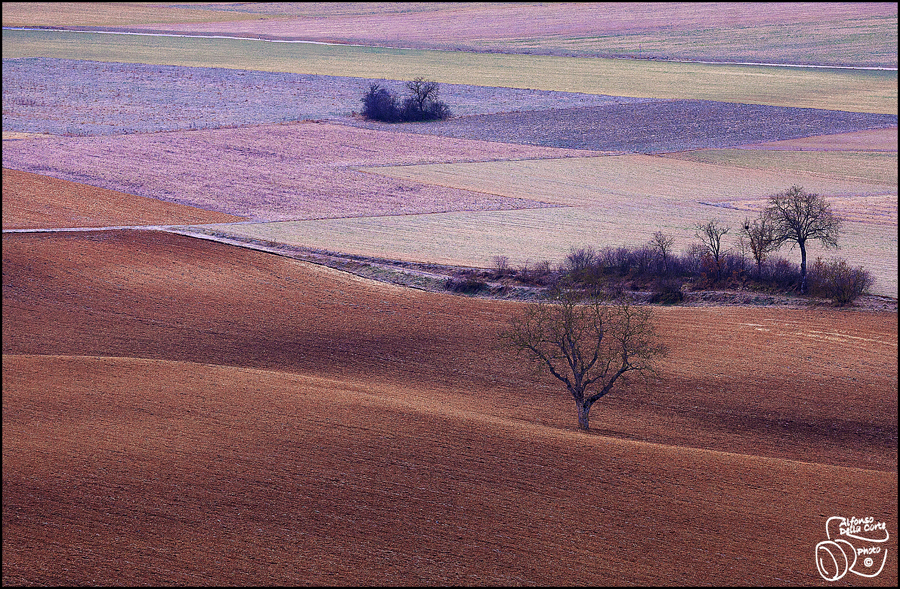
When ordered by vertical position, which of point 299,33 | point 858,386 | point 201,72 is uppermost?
→ point 299,33

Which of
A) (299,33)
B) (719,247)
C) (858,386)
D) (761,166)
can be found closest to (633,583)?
(858,386)

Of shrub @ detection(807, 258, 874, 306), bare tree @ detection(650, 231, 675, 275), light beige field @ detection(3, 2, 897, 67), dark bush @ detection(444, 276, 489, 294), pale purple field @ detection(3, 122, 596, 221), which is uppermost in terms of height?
light beige field @ detection(3, 2, 897, 67)

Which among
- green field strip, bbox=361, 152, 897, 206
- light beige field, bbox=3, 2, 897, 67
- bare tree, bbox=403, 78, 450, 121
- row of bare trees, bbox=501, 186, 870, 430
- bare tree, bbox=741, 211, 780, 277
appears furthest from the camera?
light beige field, bbox=3, 2, 897, 67

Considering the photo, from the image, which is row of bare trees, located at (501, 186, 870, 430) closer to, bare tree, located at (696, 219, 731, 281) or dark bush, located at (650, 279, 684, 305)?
bare tree, located at (696, 219, 731, 281)

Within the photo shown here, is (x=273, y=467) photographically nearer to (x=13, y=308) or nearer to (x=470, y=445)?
(x=470, y=445)

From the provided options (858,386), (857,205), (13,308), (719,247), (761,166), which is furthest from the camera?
(761,166)

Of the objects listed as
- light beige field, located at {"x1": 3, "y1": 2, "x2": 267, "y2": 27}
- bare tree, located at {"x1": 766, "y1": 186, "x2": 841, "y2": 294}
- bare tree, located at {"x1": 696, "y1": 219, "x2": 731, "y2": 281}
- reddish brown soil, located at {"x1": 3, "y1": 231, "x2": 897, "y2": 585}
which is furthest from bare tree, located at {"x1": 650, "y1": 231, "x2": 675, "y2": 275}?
light beige field, located at {"x1": 3, "y1": 2, "x2": 267, "y2": 27}

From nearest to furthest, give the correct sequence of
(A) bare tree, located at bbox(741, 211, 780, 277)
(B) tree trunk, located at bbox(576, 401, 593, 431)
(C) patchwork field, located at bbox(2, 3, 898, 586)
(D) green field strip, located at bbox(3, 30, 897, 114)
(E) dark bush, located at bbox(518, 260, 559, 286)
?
(C) patchwork field, located at bbox(2, 3, 898, 586)
(B) tree trunk, located at bbox(576, 401, 593, 431)
(A) bare tree, located at bbox(741, 211, 780, 277)
(E) dark bush, located at bbox(518, 260, 559, 286)
(D) green field strip, located at bbox(3, 30, 897, 114)

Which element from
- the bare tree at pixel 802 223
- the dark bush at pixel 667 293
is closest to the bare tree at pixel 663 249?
the dark bush at pixel 667 293
